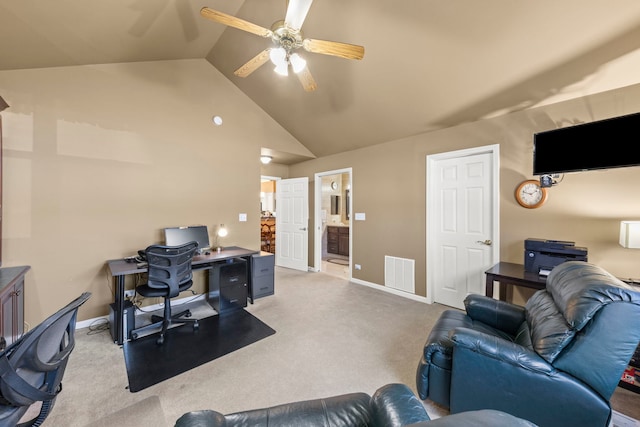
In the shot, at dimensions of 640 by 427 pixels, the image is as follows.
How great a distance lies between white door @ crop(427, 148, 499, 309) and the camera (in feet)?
10.2

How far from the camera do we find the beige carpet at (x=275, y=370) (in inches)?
66.4

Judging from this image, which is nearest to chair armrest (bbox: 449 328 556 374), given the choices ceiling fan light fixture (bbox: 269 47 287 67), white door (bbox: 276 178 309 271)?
ceiling fan light fixture (bbox: 269 47 287 67)

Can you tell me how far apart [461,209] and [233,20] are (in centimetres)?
336

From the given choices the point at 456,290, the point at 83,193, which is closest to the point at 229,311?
the point at 83,193

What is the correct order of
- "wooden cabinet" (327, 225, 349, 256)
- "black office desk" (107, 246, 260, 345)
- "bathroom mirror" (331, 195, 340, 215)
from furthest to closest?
"bathroom mirror" (331, 195, 340, 215) → "wooden cabinet" (327, 225, 349, 256) → "black office desk" (107, 246, 260, 345)

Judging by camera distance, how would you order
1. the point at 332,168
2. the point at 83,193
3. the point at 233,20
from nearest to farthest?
1. the point at 233,20
2. the point at 83,193
3. the point at 332,168

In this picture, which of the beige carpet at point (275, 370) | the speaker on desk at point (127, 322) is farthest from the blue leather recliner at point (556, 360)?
the speaker on desk at point (127, 322)

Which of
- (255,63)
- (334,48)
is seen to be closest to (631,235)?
(334,48)

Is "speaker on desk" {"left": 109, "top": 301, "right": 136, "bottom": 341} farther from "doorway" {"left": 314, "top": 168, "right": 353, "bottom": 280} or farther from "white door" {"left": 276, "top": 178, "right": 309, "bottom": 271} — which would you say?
"doorway" {"left": 314, "top": 168, "right": 353, "bottom": 280}

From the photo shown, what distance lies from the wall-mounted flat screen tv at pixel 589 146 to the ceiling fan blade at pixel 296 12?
2.55m

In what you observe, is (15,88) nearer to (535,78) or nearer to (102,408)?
(102,408)

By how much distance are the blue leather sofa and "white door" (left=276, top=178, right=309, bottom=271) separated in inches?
168

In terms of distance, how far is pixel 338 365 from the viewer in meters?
2.14

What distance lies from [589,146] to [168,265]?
167 inches
